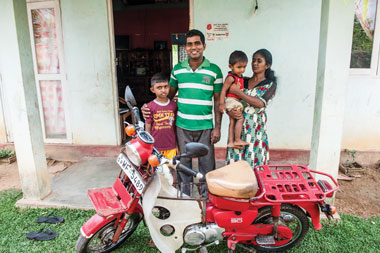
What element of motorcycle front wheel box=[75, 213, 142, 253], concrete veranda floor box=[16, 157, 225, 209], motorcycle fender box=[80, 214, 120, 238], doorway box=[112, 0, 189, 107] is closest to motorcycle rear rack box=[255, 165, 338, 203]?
motorcycle front wheel box=[75, 213, 142, 253]

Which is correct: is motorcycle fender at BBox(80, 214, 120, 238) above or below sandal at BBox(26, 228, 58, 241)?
above

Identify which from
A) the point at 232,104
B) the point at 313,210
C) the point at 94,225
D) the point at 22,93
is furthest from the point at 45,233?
the point at 313,210

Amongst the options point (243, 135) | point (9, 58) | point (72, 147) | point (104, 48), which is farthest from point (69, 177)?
point (243, 135)

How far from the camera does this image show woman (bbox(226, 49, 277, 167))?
2.49m

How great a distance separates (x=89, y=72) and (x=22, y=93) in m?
1.71

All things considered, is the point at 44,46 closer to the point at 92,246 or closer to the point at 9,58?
the point at 9,58

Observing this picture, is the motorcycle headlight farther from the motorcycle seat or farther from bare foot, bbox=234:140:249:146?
bare foot, bbox=234:140:249:146

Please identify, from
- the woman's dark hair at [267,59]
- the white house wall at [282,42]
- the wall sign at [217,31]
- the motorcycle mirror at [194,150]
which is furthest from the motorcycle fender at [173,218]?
the wall sign at [217,31]

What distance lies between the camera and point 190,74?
2594 millimetres

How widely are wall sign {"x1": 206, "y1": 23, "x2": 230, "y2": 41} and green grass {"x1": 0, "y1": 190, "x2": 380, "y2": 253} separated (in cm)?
293

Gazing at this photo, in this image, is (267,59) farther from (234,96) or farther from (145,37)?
(145,37)

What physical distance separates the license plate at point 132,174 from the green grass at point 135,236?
866mm

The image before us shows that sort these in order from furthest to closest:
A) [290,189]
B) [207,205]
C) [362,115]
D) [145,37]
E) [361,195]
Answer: [145,37] < [362,115] < [361,195] < [207,205] < [290,189]

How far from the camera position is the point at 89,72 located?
458cm
